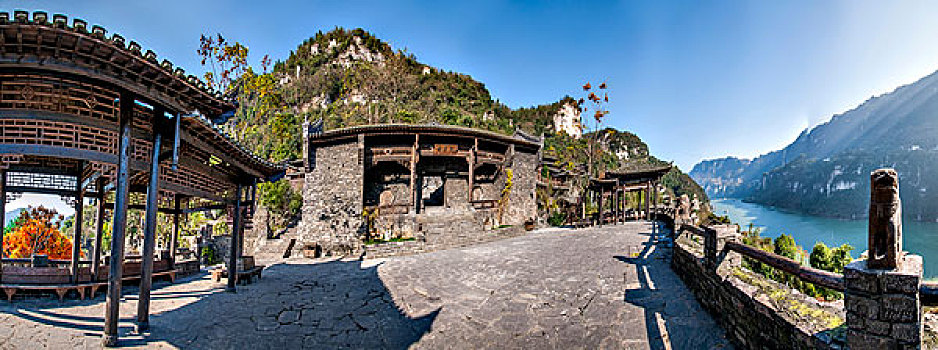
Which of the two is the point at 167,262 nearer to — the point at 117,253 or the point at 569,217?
the point at 117,253

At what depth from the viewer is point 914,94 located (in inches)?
2633

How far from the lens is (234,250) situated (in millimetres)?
7375

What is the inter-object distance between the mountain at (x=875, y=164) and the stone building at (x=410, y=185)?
136 feet

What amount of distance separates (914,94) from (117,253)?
375 feet

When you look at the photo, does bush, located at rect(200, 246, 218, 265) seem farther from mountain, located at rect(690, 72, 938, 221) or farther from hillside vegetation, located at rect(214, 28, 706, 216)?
mountain, located at rect(690, 72, 938, 221)

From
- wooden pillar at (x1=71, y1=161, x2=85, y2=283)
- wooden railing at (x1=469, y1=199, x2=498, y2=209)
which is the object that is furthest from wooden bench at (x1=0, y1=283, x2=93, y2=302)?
wooden railing at (x1=469, y1=199, x2=498, y2=209)

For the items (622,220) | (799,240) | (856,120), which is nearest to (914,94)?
(856,120)

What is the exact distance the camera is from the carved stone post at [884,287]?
2252mm

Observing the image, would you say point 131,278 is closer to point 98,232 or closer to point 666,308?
point 98,232

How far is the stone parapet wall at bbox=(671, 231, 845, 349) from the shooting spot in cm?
292

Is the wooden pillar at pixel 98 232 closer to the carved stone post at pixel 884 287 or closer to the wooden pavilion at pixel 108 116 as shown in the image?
the wooden pavilion at pixel 108 116

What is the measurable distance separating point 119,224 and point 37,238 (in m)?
15.8

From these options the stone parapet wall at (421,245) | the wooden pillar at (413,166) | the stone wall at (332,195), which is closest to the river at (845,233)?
the stone parapet wall at (421,245)

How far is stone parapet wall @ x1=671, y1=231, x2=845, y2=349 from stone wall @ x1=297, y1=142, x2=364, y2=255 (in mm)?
13873
